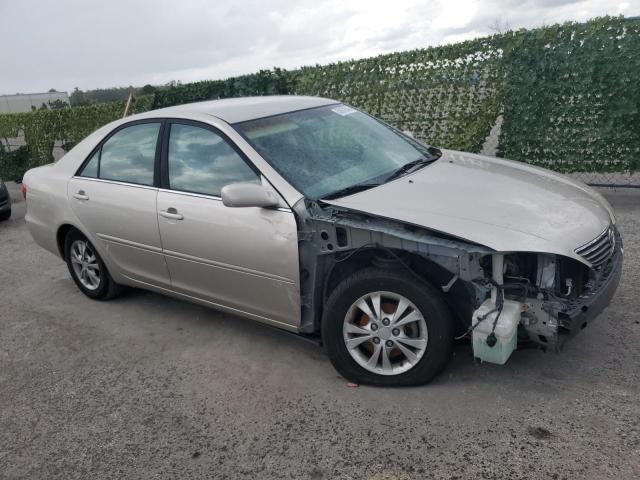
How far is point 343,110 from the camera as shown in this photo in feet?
14.1

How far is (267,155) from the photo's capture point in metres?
3.44

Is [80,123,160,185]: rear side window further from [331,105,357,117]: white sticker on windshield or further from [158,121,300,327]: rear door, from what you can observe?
[331,105,357,117]: white sticker on windshield

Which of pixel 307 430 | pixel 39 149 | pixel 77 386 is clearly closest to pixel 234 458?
pixel 307 430

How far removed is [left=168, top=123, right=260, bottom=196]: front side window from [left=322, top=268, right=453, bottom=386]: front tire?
96cm

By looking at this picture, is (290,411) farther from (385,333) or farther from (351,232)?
(351,232)

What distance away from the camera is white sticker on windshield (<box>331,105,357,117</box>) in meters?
4.21

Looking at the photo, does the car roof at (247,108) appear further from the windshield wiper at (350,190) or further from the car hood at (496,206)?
the car hood at (496,206)

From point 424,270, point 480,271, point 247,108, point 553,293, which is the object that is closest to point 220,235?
point 247,108

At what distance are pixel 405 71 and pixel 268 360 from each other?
18.5 feet

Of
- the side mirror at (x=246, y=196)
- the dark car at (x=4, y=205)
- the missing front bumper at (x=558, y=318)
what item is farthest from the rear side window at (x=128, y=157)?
the dark car at (x=4, y=205)

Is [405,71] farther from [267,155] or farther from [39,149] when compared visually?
[39,149]

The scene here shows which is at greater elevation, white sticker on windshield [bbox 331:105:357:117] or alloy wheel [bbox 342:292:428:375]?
white sticker on windshield [bbox 331:105:357:117]

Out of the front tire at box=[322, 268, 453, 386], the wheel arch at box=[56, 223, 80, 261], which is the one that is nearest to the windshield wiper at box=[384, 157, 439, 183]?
the front tire at box=[322, 268, 453, 386]

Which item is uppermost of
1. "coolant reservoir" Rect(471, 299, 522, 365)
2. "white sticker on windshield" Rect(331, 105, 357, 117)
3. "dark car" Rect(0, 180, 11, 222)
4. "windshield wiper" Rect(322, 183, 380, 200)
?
"white sticker on windshield" Rect(331, 105, 357, 117)
